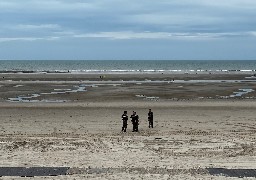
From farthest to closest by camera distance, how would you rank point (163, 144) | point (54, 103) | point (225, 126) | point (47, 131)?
point (54, 103)
point (225, 126)
point (47, 131)
point (163, 144)

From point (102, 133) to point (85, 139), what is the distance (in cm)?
256

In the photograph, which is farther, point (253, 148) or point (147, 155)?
point (253, 148)

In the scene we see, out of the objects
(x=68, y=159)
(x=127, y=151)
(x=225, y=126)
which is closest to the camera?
(x=68, y=159)

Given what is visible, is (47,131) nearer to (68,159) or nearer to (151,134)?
(151,134)

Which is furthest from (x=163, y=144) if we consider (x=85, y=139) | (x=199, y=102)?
(x=199, y=102)

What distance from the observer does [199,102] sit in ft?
132

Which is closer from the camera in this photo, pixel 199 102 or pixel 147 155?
pixel 147 155

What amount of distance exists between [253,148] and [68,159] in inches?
310

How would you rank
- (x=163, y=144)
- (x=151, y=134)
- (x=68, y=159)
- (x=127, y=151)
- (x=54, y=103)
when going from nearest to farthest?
(x=68, y=159) < (x=127, y=151) < (x=163, y=144) < (x=151, y=134) < (x=54, y=103)

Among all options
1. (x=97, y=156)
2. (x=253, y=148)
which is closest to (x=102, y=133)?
(x=97, y=156)

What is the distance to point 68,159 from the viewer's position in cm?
1659

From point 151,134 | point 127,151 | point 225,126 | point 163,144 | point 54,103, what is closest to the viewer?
point 127,151

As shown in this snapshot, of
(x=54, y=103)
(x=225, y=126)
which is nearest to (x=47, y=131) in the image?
(x=225, y=126)

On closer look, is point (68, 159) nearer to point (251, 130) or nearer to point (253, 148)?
point (253, 148)
